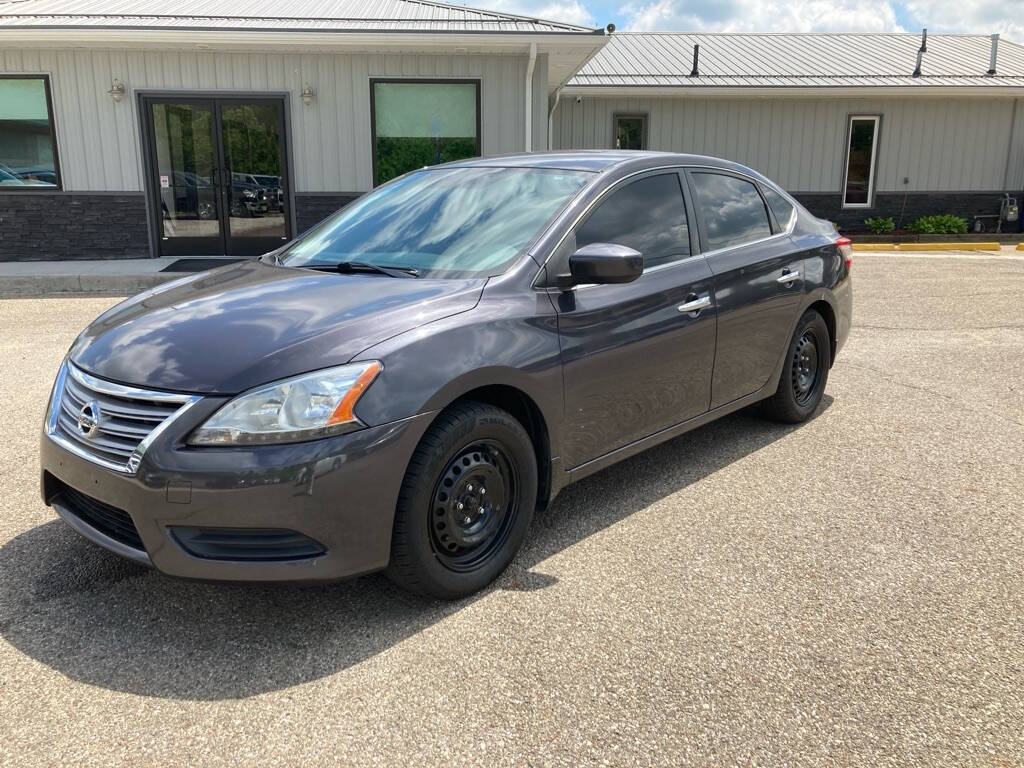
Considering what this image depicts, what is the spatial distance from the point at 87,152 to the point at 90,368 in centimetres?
1145

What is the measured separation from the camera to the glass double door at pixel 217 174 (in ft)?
41.5

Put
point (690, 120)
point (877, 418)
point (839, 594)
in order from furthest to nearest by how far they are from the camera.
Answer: point (690, 120) → point (877, 418) → point (839, 594)

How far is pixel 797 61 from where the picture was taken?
63.5 ft

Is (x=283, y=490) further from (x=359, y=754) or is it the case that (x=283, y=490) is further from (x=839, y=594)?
(x=839, y=594)

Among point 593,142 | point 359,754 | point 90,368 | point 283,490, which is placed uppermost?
point 593,142

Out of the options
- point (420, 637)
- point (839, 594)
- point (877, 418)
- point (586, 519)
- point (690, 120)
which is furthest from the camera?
point (690, 120)

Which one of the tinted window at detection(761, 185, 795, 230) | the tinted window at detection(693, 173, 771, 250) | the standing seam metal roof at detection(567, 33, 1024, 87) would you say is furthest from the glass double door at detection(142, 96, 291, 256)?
the tinted window at detection(693, 173, 771, 250)

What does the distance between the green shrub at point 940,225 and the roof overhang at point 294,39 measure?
29.8ft

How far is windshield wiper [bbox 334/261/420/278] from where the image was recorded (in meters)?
3.40

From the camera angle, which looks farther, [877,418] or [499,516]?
[877,418]

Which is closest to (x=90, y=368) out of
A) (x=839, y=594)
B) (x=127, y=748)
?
(x=127, y=748)

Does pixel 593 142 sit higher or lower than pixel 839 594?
higher

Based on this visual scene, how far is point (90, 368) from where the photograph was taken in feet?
9.64

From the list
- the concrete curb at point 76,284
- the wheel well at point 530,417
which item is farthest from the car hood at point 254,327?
the concrete curb at point 76,284
